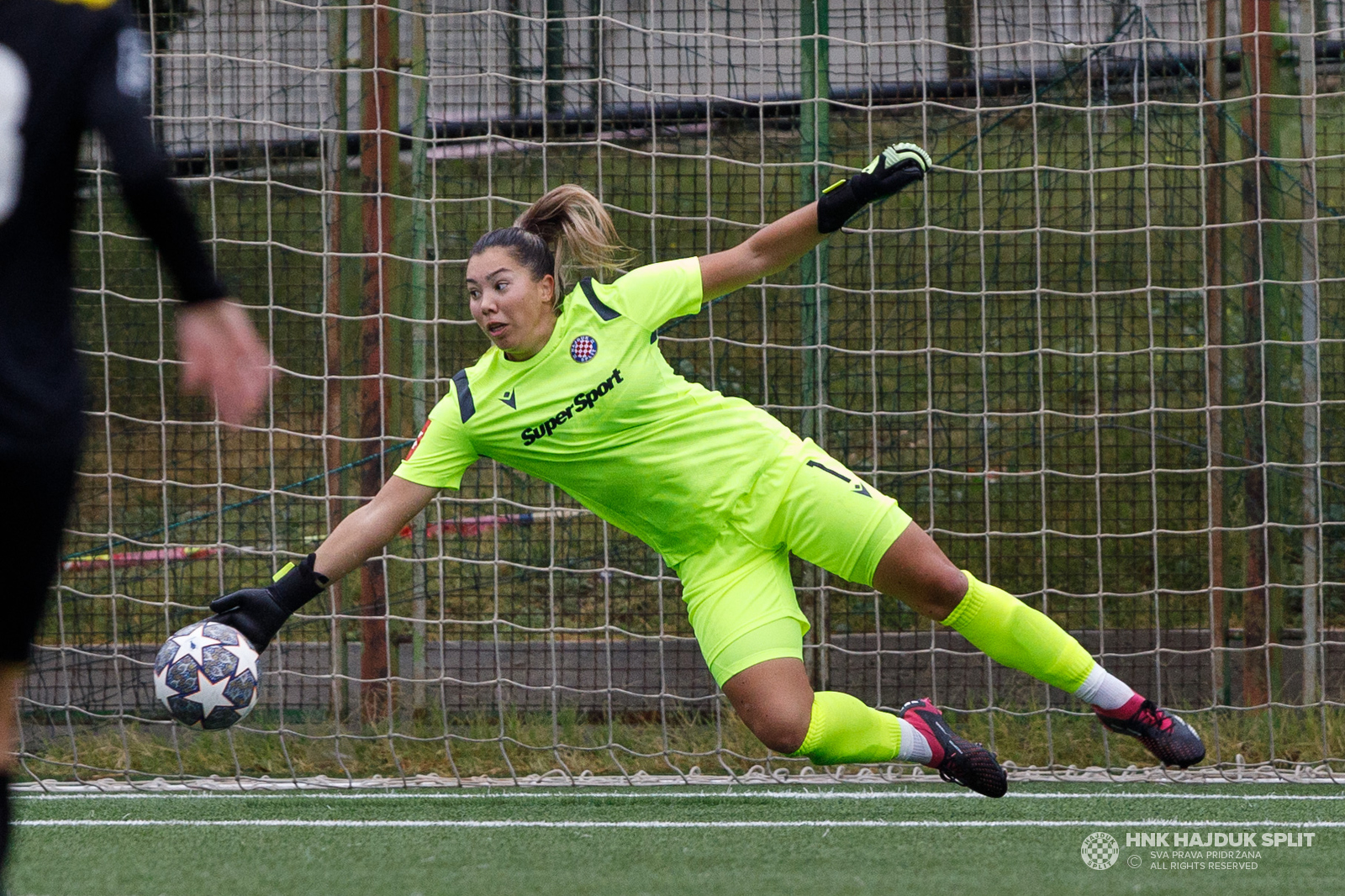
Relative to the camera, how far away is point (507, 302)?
11.5 ft

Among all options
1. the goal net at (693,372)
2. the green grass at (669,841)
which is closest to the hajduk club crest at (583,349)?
the green grass at (669,841)

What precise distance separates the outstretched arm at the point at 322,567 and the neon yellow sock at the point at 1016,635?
1446mm

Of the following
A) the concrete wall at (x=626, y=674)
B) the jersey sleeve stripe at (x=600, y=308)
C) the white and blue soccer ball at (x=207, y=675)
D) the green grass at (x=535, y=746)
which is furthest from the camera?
the concrete wall at (x=626, y=674)

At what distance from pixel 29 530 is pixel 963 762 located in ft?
8.51

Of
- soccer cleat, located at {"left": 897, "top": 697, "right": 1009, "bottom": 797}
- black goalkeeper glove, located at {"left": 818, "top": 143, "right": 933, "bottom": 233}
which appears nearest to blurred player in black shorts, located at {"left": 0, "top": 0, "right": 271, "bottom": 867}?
black goalkeeper glove, located at {"left": 818, "top": 143, "right": 933, "bottom": 233}

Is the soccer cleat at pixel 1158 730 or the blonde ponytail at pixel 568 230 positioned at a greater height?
the blonde ponytail at pixel 568 230

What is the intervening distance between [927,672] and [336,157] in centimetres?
310

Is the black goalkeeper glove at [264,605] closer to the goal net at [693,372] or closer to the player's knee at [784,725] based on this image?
the player's knee at [784,725]

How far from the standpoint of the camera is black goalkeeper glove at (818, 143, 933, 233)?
339 cm

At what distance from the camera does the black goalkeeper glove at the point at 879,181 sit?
3.39 m

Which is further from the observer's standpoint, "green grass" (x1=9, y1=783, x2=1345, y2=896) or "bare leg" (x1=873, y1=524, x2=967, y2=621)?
"bare leg" (x1=873, y1=524, x2=967, y2=621)

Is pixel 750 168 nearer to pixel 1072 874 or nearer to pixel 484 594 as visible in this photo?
pixel 484 594

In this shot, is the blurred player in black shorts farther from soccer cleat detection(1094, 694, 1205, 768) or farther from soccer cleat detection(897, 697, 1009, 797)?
soccer cleat detection(1094, 694, 1205, 768)

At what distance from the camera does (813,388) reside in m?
5.18
